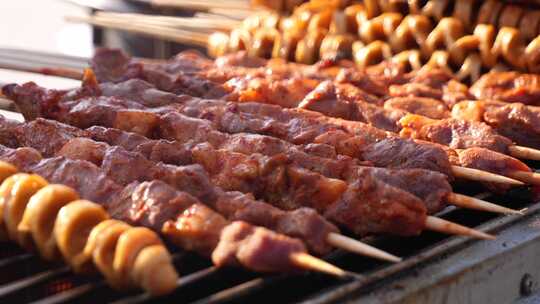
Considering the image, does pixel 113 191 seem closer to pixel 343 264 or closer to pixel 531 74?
pixel 343 264

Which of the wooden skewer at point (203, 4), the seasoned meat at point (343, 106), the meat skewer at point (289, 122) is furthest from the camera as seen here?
the wooden skewer at point (203, 4)

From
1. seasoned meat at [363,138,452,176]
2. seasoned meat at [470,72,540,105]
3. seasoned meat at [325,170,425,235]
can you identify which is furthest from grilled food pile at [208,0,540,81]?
seasoned meat at [325,170,425,235]

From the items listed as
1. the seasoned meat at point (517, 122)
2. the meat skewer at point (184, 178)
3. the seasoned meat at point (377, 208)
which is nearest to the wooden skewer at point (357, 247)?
the meat skewer at point (184, 178)

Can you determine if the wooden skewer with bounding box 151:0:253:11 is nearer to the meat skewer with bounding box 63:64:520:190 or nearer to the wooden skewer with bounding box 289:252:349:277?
the meat skewer with bounding box 63:64:520:190

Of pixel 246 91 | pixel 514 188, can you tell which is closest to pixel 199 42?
pixel 246 91

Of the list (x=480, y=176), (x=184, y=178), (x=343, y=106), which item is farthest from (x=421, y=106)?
(x=184, y=178)

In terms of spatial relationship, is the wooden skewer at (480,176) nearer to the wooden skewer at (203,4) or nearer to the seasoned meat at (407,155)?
the seasoned meat at (407,155)

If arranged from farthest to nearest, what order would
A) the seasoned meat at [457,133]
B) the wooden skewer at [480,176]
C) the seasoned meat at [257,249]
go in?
1. the seasoned meat at [457,133]
2. the wooden skewer at [480,176]
3. the seasoned meat at [257,249]

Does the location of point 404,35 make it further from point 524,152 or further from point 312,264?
point 312,264
